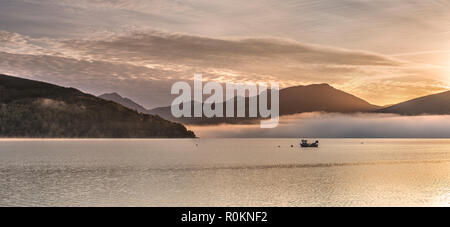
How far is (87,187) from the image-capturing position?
214 feet

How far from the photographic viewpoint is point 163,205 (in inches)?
1970

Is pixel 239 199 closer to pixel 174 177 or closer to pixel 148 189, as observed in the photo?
pixel 148 189
